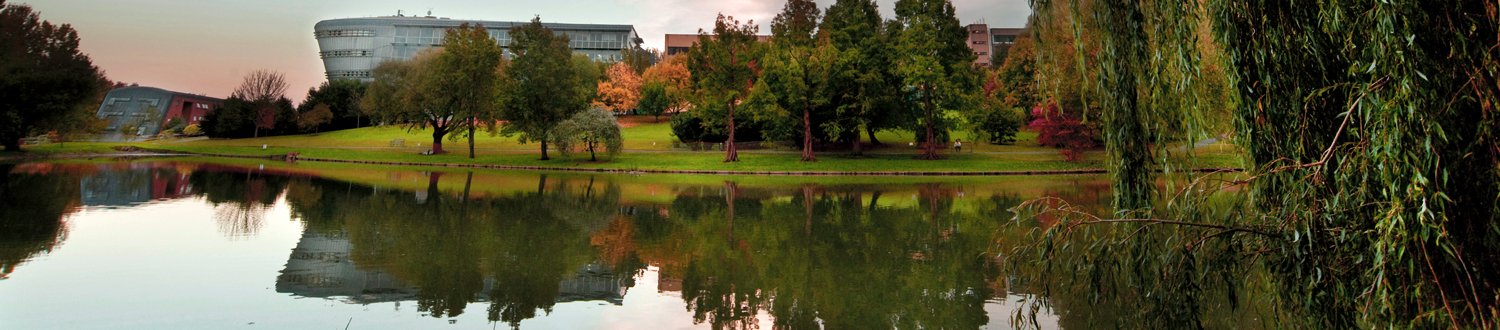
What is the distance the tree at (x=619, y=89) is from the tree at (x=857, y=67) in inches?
1091

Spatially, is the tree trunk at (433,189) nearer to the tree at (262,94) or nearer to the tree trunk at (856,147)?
the tree trunk at (856,147)

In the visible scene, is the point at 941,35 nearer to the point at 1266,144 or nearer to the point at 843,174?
the point at 843,174

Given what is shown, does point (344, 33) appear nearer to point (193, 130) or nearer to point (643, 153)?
point (193, 130)

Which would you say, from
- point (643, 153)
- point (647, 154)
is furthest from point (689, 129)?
point (647, 154)

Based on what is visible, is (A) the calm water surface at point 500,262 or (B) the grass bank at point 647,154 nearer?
(A) the calm water surface at point 500,262

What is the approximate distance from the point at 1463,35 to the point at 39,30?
67609 millimetres

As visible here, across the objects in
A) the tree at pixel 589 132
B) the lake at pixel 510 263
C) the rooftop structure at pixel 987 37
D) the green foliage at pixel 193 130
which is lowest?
the lake at pixel 510 263

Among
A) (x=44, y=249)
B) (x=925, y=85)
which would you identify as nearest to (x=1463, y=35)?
(x=44, y=249)

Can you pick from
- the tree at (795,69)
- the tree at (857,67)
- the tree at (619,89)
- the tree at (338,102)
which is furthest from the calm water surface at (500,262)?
the tree at (338,102)

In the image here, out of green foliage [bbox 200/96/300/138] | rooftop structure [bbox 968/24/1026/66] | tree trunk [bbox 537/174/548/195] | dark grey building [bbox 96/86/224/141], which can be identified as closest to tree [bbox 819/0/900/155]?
tree trunk [bbox 537/174/548/195]

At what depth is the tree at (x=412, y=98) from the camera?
173 ft

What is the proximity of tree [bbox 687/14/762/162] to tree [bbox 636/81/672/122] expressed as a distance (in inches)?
993

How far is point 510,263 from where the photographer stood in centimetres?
1221

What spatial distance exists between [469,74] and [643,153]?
1206cm
